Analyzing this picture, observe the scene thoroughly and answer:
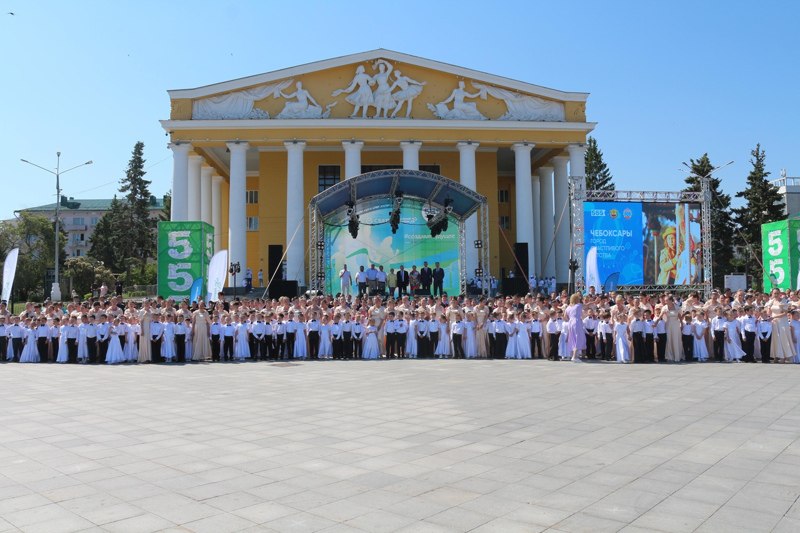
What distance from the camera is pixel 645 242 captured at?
28000mm

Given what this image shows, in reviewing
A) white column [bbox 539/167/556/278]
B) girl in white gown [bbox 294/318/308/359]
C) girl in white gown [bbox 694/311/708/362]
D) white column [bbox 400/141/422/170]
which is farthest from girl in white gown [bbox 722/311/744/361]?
white column [bbox 539/167/556/278]

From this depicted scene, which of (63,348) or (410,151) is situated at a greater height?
(410,151)

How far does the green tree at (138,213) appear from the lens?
246 feet

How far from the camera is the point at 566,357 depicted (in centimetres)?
1753

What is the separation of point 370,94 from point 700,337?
2771 cm

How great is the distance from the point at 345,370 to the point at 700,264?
20.1 m

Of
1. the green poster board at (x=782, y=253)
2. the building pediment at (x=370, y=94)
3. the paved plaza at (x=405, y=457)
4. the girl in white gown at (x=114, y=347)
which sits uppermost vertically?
the building pediment at (x=370, y=94)

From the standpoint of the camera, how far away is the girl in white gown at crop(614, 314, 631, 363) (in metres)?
16.5

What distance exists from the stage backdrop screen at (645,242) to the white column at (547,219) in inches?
555

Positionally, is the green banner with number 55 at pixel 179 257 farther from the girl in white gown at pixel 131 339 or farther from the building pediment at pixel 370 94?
the girl in white gown at pixel 131 339

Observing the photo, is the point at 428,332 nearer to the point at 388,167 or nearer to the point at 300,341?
the point at 300,341

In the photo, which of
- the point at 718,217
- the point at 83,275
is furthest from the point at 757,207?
the point at 83,275

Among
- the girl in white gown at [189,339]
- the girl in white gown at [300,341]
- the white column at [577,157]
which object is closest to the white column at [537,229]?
the white column at [577,157]

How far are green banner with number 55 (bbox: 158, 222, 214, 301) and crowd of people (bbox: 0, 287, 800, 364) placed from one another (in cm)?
1170
